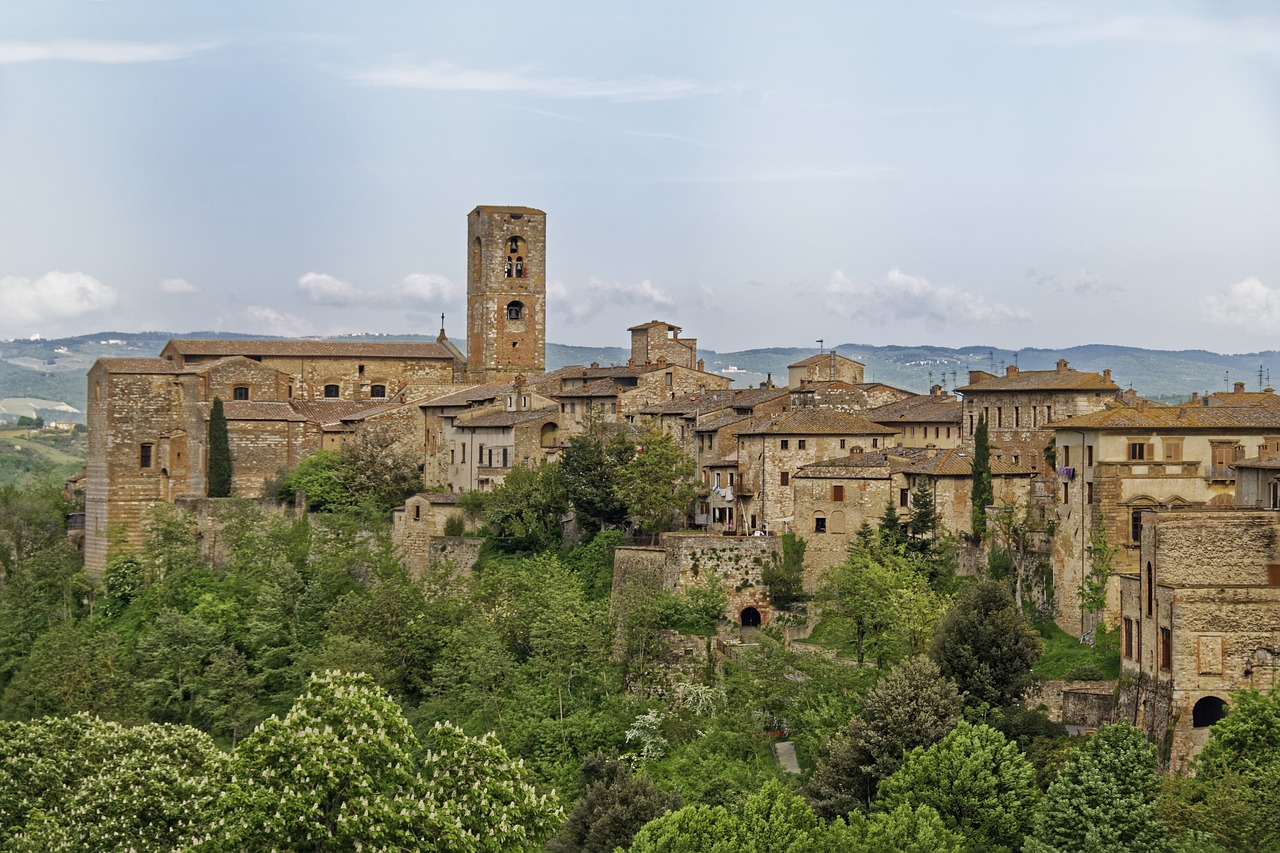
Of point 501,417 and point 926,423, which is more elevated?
point 501,417

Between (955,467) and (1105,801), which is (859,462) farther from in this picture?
(1105,801)

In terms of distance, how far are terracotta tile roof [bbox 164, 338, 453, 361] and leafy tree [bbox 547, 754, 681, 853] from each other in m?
45.5

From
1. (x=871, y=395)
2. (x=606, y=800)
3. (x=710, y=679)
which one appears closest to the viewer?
(x=606, y=800)

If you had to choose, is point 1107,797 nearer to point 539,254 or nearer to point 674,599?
point 674,599

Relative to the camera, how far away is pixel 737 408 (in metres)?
61.2

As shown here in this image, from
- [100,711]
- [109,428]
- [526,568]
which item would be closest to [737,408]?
[526,568]

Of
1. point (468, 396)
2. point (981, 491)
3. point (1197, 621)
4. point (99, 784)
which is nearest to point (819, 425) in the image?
point (981, 491)

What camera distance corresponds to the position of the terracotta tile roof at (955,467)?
169 ft

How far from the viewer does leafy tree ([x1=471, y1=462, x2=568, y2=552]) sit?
5981 centimetres

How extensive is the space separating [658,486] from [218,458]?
2283 cm

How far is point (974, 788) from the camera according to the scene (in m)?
36.2

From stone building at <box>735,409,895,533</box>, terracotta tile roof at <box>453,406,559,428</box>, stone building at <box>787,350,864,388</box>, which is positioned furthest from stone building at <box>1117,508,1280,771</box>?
stone building at <box>787,350,864,388</box>

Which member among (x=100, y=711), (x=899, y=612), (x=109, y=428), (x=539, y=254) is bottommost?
(x=100, y=711)

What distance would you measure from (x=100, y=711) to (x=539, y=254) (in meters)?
39.7
